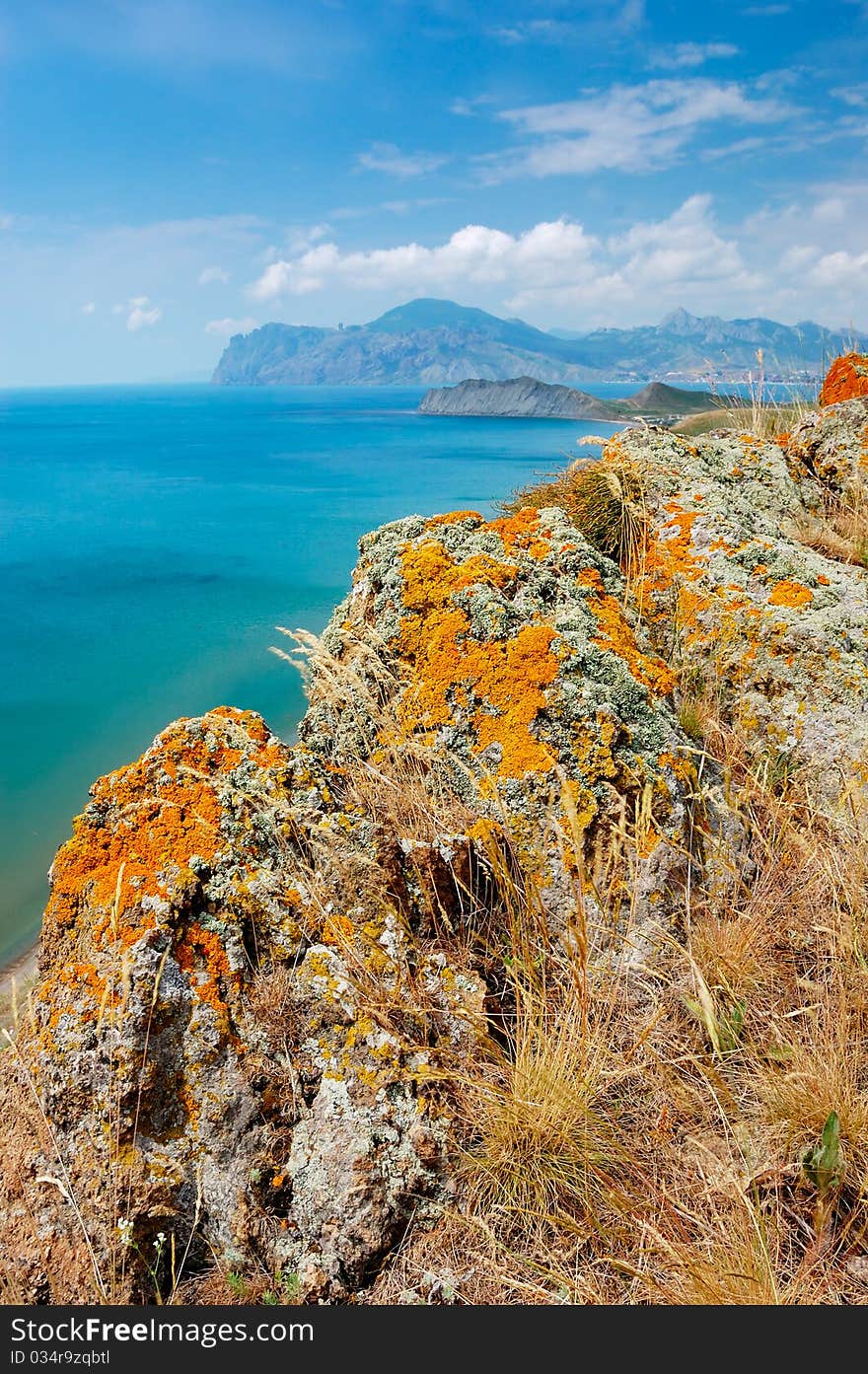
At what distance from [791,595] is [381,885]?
363 centimetres

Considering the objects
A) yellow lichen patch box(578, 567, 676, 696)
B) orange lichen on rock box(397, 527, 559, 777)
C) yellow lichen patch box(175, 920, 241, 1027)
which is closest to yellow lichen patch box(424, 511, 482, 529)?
orange lichen on rock box(397, 527, 559, 777)

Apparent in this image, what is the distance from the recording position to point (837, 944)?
3215 millimetres

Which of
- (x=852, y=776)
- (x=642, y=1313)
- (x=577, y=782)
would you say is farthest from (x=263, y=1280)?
(x=852, y=776)

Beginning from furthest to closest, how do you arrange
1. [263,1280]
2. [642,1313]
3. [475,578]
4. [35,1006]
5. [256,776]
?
[475,578] → [256,776] → [35,1006] → [263,1280] → [642,1313]

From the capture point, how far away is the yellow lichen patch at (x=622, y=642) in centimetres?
433

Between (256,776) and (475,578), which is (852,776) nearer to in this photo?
(475,578)

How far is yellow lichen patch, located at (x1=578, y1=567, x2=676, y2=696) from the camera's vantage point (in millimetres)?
4332

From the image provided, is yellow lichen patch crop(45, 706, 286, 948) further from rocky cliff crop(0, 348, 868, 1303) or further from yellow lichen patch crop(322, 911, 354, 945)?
yellow lichen patch crop(322, 911, 354, 945)

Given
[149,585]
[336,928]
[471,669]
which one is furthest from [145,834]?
[149,585]

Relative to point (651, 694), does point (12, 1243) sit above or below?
below

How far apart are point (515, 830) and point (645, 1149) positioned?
1.38 metres

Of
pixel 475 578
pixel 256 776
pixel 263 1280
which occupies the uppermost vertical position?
pixel 475 578

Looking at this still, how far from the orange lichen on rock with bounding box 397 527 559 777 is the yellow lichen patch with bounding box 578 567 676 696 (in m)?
0.47

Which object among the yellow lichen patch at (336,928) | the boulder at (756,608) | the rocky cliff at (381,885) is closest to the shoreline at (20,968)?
the rocky cliff at (381,885)
